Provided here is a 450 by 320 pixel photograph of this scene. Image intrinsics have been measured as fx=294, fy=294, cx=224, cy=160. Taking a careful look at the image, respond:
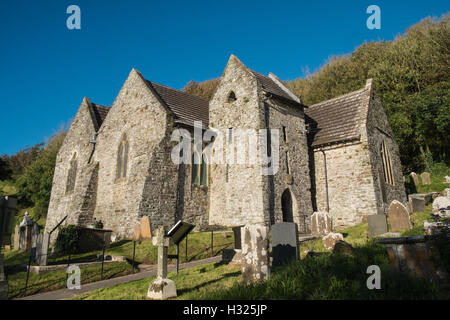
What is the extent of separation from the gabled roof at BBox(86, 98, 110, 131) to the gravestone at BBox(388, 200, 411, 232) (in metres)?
20.7

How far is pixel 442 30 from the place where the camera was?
29.9 metres

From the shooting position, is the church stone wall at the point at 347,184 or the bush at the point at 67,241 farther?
the church stone wall at the point at 347,184

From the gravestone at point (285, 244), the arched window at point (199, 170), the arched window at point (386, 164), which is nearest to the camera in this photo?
the gravestone at point (285, 244)

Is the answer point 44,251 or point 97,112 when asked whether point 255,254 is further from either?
point 97,112

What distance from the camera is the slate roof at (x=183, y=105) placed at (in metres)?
19.1

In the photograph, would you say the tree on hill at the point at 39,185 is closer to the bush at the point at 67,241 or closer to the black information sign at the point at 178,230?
the bush at the point at 67,241

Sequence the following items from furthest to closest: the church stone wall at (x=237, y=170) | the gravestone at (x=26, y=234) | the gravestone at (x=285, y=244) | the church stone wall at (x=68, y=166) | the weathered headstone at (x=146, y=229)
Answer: the church stone wall at (x=68, y=166), the church stone wall at (x=237, y=170), the gravestone at (x=26, y=234), the weathered headstone at (x=146, y=229), the gravestone at (x=285, y=244)

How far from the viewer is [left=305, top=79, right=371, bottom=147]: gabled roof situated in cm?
1958

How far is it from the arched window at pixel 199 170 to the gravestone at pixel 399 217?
10570mm

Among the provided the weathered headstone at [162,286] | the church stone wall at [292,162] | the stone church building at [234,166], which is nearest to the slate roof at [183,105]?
the stone church building at [234,166]

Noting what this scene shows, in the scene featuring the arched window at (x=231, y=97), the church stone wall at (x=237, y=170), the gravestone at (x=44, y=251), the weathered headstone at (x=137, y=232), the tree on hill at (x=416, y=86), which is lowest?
the gravestone at (x=44, y=251)

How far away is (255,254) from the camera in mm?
7148

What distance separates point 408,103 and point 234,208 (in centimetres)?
2205
